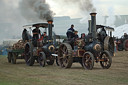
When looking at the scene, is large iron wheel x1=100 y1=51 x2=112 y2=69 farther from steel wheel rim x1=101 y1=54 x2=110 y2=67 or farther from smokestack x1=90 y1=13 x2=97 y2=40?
smokestack x1=90 y1=13 x2=97 y2=40

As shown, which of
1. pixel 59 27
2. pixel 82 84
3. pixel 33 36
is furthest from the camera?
pixel 59 27

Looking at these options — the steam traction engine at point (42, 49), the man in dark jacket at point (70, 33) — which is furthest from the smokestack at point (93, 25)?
the steam traction engine at point (42, 49)

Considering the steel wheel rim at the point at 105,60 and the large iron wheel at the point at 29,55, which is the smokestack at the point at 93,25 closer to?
the steel wheel rim at the point at 105,60

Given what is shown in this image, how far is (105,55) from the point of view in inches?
567

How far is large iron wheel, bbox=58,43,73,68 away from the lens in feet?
48.8

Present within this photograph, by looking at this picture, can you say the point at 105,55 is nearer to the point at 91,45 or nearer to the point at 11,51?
the point at 91,45

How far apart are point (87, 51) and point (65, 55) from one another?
1296 mm

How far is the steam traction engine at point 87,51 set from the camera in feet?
46.6

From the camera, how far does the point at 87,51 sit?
14812 millimetres

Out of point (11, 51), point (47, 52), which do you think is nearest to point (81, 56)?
point (47, 52)

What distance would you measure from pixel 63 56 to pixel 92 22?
2548 mm

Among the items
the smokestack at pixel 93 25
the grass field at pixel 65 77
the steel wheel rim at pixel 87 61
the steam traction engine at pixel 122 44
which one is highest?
the smokestack at pixel 93 25

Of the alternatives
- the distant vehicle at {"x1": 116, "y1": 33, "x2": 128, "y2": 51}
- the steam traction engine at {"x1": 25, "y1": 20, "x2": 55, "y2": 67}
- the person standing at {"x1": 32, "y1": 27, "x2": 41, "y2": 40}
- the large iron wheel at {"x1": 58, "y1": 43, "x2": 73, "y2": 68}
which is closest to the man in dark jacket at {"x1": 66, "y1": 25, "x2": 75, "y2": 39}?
the large iron wheel at {"x1": 58, "y1": 43, "x2": 73, "y2": 68}

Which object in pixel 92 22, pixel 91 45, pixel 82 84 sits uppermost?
pixel 92 22
